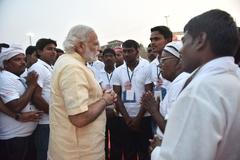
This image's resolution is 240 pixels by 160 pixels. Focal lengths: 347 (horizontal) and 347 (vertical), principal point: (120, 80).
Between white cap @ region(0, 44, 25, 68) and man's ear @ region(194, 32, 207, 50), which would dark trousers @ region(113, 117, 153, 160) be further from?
man's ear @ region(194, 32, 207, 50)

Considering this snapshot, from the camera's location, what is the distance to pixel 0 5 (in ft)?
22.9

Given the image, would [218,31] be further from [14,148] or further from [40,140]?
[40,140]

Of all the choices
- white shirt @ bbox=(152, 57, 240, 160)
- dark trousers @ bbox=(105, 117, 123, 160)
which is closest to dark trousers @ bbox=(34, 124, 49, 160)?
dark trousers @ bbox=(105, 117, 123, 160)

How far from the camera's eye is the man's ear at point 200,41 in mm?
1302

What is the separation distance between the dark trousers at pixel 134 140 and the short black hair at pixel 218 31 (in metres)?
3.39

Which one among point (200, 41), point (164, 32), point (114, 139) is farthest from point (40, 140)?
point (200, 41)

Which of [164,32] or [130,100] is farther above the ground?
[164,32]

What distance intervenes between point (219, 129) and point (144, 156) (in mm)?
3725

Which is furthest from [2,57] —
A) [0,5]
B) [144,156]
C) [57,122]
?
[0,5]

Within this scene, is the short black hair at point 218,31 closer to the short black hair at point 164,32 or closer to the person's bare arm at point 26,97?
the person's bare arm at point 26,97

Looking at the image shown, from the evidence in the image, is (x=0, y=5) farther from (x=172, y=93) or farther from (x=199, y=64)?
(x=199, y=64)

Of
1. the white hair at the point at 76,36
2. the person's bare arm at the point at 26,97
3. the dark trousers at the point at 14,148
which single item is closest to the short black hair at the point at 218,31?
the white hair at the point at 76,36

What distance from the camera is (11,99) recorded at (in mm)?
3510

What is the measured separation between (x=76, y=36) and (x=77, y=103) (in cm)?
57
